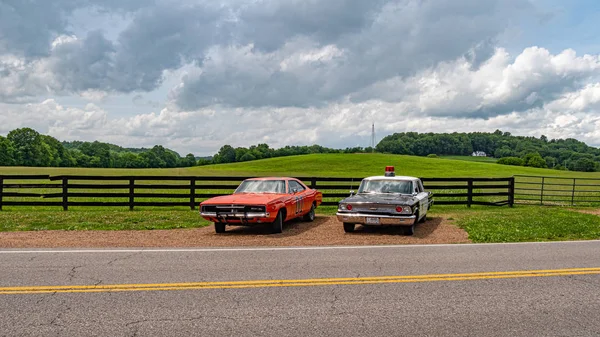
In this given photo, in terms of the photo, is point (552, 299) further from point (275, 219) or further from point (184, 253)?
point (275, 219)

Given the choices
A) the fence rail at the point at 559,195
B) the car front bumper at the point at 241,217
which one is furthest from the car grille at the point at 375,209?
the fence rail at the point at 559,195

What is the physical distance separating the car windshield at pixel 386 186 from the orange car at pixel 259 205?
192 cm

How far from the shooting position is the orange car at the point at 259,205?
11742mm

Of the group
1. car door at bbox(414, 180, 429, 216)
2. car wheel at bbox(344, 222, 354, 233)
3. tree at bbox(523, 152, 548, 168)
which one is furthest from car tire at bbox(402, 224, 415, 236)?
tree at bbox(523, 152, 548, 168)

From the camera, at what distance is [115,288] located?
20.7ft

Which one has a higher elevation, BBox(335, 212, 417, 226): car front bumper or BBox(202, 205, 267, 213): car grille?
BBox(202, 205, 267, 213): car grille

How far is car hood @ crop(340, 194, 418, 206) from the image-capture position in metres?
12.0

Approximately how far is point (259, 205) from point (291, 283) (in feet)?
16.8

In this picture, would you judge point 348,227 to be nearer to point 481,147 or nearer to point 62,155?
point 62,155

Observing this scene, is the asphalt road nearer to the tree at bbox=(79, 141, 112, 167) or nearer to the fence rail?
the fence rail

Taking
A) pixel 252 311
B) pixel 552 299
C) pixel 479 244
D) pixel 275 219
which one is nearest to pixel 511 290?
pixel 552 299

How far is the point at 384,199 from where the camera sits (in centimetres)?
1237

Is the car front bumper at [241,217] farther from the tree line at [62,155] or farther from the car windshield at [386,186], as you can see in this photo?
the tree line at [62,155]

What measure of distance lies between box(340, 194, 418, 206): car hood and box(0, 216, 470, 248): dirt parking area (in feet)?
2.81
